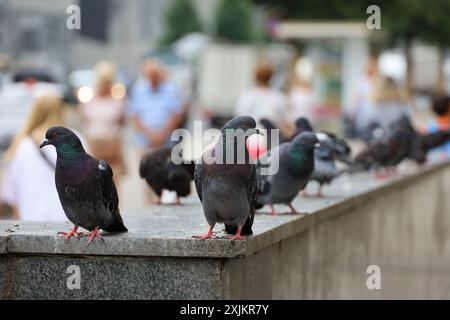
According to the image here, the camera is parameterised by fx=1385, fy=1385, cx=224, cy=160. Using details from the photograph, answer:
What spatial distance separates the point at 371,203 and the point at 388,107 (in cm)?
593

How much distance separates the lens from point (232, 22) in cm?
8319

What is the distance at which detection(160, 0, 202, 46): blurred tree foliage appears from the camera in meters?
81.3

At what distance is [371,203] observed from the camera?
1025 centimetres

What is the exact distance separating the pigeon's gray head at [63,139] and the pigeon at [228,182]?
1.78ft

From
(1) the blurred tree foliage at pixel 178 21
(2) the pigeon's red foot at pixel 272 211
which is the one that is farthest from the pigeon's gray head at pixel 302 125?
(1) the blurred tree foliage at pixel 178 21

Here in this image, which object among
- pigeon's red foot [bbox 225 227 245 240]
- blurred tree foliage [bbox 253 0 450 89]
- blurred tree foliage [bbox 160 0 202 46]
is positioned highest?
blurred tree foliage [bbox 160 0 202 46]

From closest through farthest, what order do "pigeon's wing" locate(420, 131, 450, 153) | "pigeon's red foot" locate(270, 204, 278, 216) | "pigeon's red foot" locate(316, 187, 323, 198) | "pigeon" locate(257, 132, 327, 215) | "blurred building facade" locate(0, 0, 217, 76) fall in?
"pigeon's red foot" locate(270, 204, 278, 216) < "pigeon" locate(257, 132, 327, 215) < "pigeon's red foot" locate(316, 187, 323, 198) < "pigeon's wing" locate(420, 131, 450, 153) < "blurred building facade" locate(0, 0, 217, 76)

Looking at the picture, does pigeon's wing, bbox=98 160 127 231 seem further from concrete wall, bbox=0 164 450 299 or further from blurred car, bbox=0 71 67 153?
blurred car, bbox=0 71 67 153

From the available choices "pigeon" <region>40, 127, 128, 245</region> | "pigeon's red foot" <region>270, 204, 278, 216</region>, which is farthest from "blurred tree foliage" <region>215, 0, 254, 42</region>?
"pigeon" <region>40, 127, 128, 245</region>

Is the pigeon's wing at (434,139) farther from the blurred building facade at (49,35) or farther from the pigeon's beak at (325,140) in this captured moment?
the blurred building facade at (49,35)

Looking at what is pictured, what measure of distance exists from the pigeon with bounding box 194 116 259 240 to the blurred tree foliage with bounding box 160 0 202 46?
75228mm

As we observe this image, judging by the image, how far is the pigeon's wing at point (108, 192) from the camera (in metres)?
5.96

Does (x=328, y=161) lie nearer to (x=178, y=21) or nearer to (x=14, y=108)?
(x=14, y=108)
